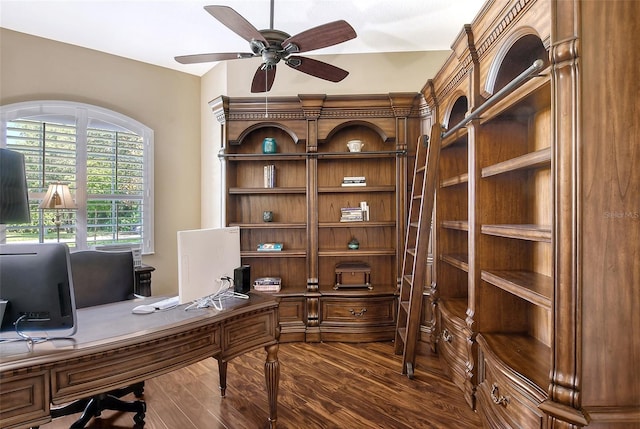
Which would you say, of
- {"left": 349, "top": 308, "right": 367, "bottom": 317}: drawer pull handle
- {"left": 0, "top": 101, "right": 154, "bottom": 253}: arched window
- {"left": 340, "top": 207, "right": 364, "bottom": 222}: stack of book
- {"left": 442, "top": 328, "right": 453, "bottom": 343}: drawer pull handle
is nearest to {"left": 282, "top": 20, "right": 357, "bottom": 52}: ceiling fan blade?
{"left": 340, "top": 207, "right": 364, "bottom": 222}: stack of book

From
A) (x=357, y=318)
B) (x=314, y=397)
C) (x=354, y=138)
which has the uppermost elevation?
(x=354, y=138)

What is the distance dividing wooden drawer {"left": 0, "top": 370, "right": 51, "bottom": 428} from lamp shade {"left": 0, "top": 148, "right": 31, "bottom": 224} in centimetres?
59

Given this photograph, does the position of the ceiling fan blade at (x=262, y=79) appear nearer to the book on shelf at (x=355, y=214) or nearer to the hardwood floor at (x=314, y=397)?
A: the book on shelf at (x=355, y=214)

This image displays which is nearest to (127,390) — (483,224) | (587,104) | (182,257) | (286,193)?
(182,257)

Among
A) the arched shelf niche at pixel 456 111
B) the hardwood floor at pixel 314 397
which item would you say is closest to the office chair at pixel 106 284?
the hardwood floor at pixel 314 397

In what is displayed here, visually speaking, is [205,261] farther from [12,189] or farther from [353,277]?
[353,277]

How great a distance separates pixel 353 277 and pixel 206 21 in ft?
9.78

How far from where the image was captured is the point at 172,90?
13.8ft

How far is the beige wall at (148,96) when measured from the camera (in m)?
3.32

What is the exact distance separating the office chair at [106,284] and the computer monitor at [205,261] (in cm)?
88

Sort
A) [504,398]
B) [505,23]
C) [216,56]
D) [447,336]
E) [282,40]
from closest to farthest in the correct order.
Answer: [504,398], [505,23], [282,40], [216,56], [447,336]

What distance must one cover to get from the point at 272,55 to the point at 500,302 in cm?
215

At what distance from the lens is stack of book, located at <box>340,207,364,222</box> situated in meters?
3.68

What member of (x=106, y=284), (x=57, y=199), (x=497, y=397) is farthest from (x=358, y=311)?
(x=57, y=199)
